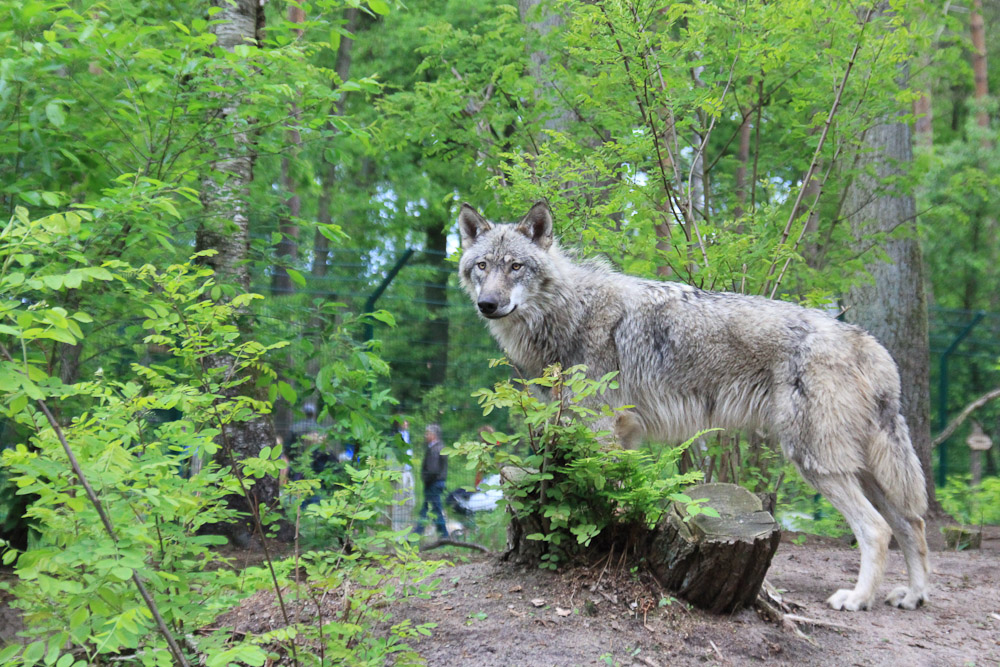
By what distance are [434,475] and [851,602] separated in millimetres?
5244

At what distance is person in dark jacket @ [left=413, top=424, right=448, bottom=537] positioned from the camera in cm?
860

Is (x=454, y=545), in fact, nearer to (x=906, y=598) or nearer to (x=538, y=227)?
(x=538, y=227)

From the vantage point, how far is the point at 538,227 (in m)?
5.47

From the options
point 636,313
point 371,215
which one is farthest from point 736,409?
point 371,215

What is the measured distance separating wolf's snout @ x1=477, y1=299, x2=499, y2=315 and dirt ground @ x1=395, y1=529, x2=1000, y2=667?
1.62 m

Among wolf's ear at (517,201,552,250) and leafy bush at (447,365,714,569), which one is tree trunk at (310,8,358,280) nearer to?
wolf's ear at (517,201,552,250)

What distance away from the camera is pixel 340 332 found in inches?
214

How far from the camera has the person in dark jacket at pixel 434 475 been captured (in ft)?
28.2

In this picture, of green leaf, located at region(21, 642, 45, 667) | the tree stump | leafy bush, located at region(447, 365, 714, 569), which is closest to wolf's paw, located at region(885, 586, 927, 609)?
the tree stump

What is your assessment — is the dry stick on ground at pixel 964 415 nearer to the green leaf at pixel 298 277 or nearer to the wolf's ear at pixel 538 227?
the wolf's ear at pixel 538 227

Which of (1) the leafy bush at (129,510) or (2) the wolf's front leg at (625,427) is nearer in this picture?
(1) the leafy bush at (129,510)

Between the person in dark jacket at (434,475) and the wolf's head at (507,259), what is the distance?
380 cm

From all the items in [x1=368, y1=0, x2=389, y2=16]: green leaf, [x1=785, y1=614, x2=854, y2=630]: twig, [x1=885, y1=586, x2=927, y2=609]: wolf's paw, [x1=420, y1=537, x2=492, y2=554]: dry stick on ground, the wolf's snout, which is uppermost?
[x1=368, y1=0, x2=389, y2=16]: green leaf

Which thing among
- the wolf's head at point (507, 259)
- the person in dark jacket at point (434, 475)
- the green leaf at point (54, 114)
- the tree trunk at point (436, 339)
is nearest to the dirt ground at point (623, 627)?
the wolf's head at point (507, 259)
